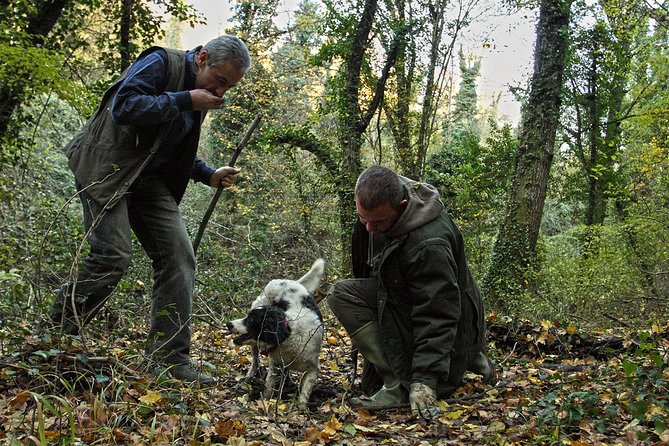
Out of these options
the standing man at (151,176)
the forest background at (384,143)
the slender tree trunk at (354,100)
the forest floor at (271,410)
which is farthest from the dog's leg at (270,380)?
the slender tree trunk at (354,100)

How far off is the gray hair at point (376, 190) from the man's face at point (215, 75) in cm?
109

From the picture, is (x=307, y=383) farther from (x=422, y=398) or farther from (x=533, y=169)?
(x=533, y=169)

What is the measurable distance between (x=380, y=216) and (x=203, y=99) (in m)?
1.40

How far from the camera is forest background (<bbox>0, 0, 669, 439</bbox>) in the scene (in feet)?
28.2

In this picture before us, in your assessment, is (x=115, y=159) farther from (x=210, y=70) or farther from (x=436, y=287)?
(x=436, y=287)

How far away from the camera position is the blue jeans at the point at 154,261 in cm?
379

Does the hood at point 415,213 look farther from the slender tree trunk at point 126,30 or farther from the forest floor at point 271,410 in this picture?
the slender tree trunk at point 126,30

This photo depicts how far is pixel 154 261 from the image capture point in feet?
14.1

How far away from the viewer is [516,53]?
1573cm

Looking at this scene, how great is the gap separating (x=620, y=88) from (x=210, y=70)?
64.7 ft

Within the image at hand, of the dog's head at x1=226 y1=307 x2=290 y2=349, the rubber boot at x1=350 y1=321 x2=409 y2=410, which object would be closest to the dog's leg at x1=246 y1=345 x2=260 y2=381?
the dog's head at x1=226 y1=307 x2=290 y2=349

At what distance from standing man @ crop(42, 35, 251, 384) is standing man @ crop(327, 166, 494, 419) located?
1.19 meters

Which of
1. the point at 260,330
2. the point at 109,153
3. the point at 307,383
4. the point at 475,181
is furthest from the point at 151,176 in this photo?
the point at 475,181

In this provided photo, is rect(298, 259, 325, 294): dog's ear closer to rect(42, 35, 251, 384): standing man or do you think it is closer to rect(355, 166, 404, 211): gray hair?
rect(42, 35, 251, 384): standing man
